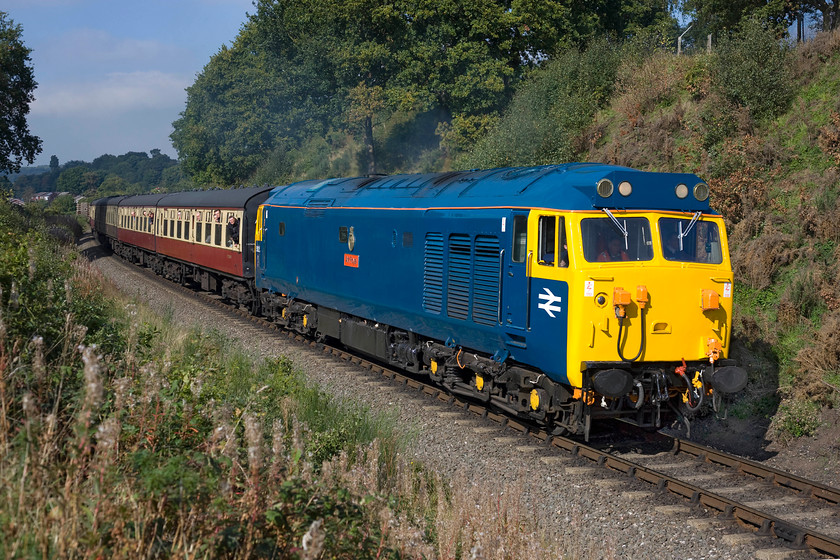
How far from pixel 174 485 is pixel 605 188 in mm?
6777

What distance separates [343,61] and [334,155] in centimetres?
1303

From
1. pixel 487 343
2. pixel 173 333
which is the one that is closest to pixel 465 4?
pixel 173 333

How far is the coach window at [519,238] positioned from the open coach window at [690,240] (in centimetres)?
172

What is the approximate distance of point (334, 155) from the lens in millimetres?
52406

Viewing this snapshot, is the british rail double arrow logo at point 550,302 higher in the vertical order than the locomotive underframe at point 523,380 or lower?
higher

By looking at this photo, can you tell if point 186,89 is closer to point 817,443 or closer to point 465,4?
point 465,4

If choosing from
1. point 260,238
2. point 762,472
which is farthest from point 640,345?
point 260,238

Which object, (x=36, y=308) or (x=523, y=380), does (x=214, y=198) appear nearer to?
(x=523, y=380)

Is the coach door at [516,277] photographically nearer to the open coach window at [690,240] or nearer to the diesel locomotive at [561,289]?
the diesel locomotive at [561,289]

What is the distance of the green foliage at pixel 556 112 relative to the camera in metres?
24.4

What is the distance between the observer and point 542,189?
391 inches

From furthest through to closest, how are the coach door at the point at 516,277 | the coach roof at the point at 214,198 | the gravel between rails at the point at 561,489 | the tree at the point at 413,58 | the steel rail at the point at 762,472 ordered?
the tree at the point at 413,58 < the coach roof at the point at 214,198 < the coach door at the point at 516,277 < the steel rail at the point at 762,472 < the gravel between rails at the point at 561,489

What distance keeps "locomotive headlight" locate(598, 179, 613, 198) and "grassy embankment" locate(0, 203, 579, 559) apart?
3.83 meters

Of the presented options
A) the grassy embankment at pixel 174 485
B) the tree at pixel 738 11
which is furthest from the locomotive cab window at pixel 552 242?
the tree at pixel 738 11
